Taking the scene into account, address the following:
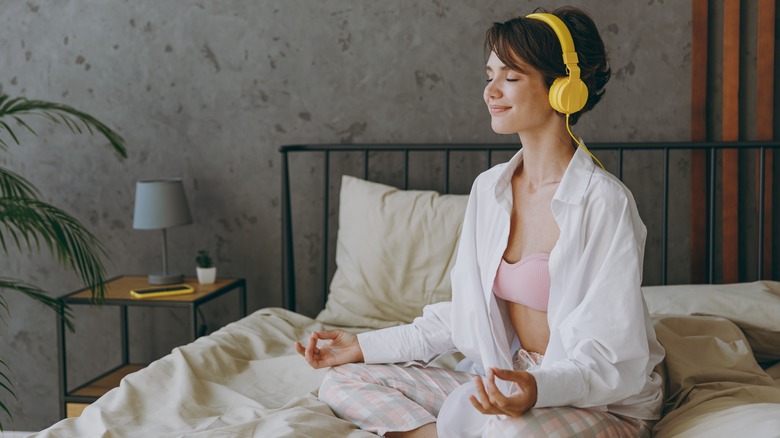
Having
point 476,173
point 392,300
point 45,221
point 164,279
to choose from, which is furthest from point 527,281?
point 45,221

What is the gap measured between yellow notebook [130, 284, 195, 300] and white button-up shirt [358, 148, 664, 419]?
119 centimetres

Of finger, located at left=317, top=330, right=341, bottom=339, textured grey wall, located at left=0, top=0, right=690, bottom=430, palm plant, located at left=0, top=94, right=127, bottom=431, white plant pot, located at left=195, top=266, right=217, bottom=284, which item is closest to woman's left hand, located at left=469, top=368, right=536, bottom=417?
finger, located at left=317, top=330, right=341, bottom=339

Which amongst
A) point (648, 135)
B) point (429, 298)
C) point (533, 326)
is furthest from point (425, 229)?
point (533, 326)

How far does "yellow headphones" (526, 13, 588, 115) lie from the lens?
4.97 feet

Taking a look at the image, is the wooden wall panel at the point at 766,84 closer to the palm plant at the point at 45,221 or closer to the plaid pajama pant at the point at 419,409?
the plaid pajama pant at the point at 419,409

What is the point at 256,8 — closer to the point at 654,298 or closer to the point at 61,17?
the point at 61,17

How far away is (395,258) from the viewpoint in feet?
8.55

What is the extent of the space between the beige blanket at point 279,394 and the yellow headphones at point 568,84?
0.59 meters

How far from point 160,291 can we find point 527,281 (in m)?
1.55

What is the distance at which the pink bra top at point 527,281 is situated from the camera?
156 centimetres

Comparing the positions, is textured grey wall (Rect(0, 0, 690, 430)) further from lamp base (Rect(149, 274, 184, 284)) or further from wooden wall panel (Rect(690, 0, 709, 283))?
lamp base (Rect(149, 274, 184, 284))

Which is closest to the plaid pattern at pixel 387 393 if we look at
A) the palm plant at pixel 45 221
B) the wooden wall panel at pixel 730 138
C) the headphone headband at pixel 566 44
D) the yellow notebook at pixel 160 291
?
the headphone headband at pixel 566 44

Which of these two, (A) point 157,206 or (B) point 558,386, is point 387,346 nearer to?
(B) point 558,386

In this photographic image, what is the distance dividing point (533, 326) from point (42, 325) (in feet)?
7.52
